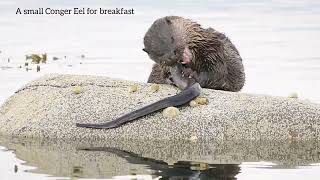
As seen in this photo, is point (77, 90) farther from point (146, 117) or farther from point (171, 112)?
point (171, 112)

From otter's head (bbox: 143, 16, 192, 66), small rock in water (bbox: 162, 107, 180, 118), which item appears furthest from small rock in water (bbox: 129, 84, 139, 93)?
small rock in water (bbox: 162, 107, 180, 118)

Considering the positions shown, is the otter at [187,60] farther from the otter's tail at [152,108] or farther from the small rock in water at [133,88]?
the small rock in water at [133,88]

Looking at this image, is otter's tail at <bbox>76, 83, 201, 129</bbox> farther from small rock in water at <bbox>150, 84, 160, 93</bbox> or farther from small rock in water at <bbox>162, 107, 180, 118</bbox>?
small rock in water at <bbox>150, 84, 160, 93</bbox>

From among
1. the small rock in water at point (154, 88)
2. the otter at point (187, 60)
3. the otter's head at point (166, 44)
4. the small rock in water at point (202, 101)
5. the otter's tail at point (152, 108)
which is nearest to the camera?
the otter's tail at point (152, 108)

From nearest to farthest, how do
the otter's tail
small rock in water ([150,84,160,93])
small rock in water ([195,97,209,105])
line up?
the otter's tail → small rock in water ([195,97,209,105]) → small rock in water ([150,84,160,93])

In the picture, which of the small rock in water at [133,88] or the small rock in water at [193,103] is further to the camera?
the small rock in water at [133,88]

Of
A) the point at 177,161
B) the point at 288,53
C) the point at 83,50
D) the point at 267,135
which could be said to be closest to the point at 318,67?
the point at 288,53

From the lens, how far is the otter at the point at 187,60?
38.1 feet

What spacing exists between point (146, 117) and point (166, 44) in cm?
109

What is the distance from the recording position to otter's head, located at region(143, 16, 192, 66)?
1220 centimetres

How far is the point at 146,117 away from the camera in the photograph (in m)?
11.5

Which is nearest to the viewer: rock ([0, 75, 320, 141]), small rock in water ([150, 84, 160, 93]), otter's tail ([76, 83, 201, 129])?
rock ([0, 75, 320, 141])

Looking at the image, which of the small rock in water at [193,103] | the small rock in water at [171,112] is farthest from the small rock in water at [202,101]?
the small rock in water at [171,112]

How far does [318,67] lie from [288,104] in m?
6.88
